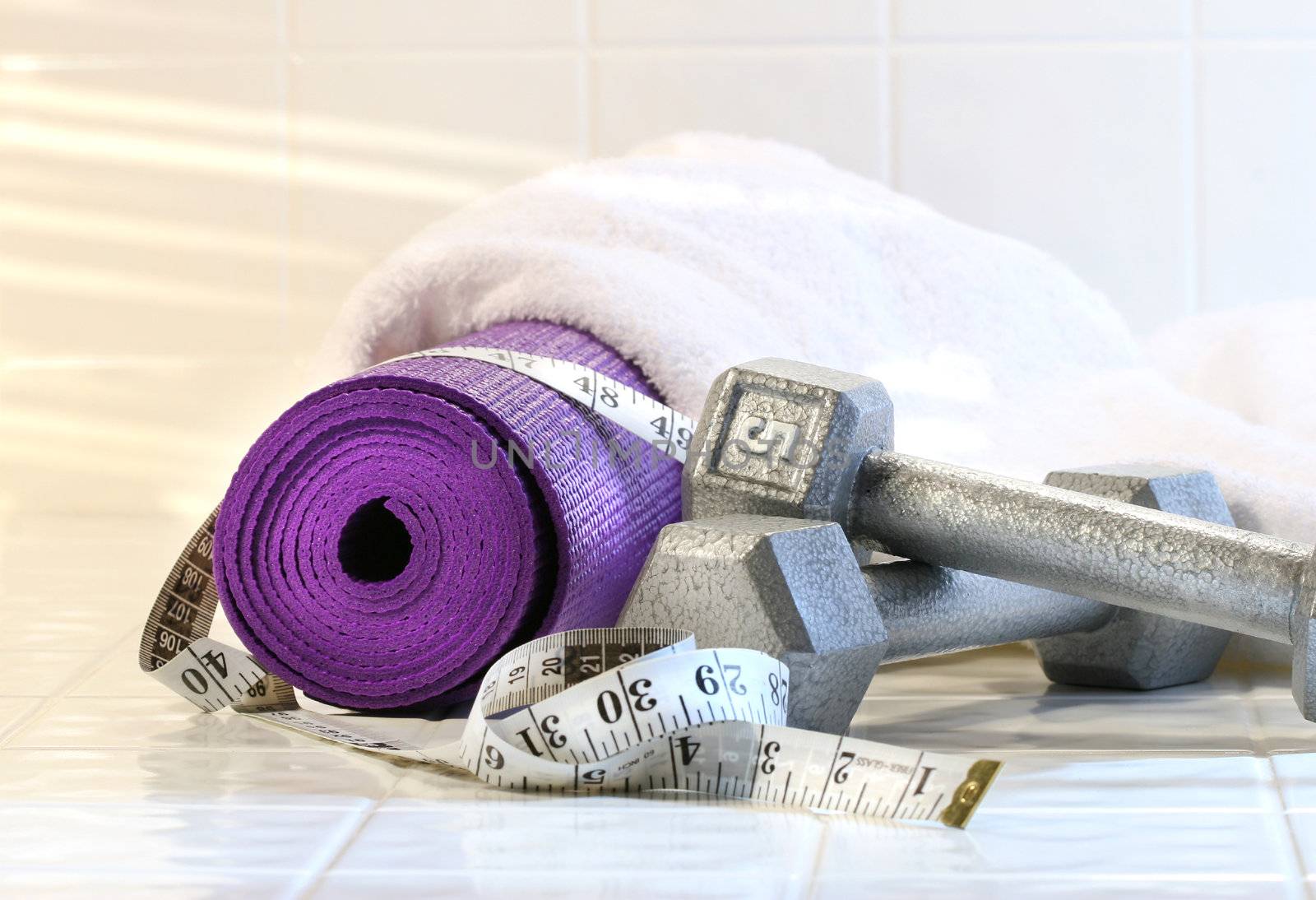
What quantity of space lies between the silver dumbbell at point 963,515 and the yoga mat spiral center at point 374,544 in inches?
7.7

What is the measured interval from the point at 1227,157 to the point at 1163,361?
0.30m

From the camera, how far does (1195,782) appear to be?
753mm

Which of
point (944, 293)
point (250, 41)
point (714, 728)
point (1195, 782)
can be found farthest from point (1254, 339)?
point (250, 41)

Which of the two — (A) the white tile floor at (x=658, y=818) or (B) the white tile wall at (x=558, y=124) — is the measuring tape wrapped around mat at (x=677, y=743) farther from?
(B) the white tile wall at (x=558, y=124)

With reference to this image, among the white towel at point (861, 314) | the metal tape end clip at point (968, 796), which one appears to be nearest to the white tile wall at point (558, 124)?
the white towel at point (861, 314)

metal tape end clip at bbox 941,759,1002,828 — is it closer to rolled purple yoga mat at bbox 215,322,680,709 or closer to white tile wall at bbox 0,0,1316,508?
rolled purple yoga mat at bbox 215,322,680,709

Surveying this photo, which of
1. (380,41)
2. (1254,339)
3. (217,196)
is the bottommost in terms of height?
(1254,339)

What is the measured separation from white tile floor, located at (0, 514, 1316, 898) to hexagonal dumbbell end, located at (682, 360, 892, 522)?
14 cm

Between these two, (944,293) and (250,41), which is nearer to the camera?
(944,293)

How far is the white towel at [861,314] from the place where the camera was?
3.70 ft

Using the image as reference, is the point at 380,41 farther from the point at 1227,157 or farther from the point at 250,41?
the point at 1227,157

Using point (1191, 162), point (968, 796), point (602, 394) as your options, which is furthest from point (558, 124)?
point (968, 796)

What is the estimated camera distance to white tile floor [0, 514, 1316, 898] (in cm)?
62

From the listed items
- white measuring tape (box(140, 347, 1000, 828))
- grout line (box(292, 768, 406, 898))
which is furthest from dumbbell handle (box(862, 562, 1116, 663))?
grout line (box(292, 768, 406, 898))
